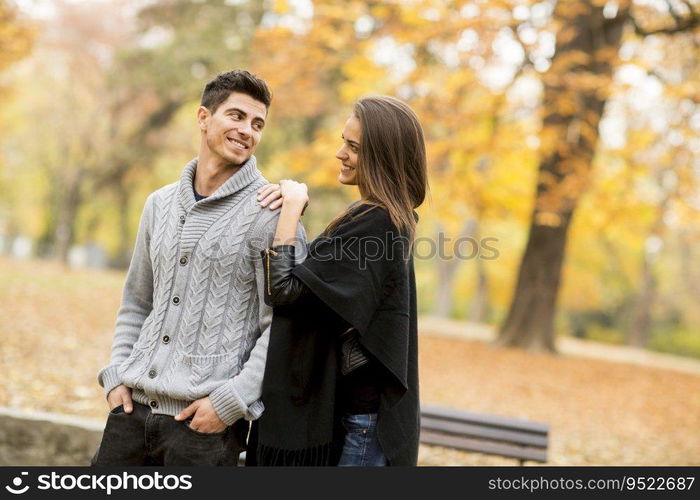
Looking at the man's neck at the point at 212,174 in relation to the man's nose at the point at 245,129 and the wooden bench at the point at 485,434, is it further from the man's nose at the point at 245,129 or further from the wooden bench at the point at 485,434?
the wooden bench at the point at 485,434

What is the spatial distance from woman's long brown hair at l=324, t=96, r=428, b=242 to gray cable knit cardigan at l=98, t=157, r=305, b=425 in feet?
1.10

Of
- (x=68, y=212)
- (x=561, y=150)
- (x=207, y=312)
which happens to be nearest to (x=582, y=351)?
(x=561, y=150)

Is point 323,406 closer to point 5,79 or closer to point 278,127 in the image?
point 278,127

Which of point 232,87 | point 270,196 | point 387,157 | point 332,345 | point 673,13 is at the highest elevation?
point 673,13

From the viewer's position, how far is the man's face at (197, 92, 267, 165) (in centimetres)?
276

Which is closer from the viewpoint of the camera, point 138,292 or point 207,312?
point 207,312

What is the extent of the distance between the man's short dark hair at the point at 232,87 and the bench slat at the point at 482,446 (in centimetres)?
353

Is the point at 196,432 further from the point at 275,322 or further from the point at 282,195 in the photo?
the point at 282,195

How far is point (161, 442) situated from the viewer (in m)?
2.63

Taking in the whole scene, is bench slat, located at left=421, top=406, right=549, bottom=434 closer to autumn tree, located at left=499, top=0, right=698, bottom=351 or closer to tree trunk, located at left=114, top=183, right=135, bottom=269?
autumn tree, located at left=499, top=0, right=698, bottom=351

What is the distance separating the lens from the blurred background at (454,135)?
9695 mm

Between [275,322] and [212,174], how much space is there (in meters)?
0.69

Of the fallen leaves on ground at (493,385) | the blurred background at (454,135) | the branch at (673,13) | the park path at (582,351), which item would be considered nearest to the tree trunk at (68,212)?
the blurred background at (454,135)

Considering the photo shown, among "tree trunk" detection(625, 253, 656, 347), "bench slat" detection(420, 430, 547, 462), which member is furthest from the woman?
"tree trunk" detection(625, 253, 656, 347)
